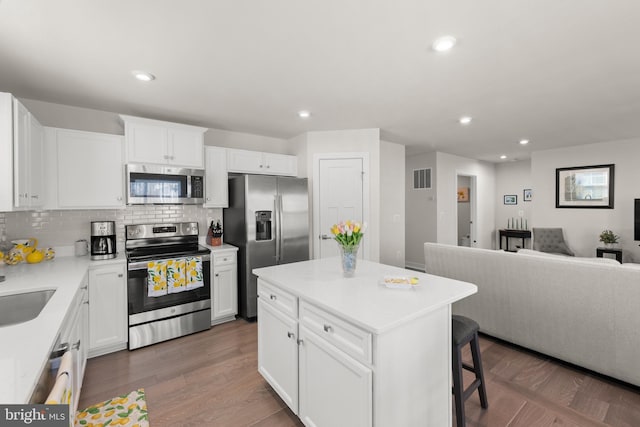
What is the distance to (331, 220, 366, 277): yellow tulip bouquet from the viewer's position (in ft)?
6.70

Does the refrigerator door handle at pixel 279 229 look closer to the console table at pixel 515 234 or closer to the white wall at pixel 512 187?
the console table at pixel 515 234

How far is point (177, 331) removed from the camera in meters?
3.19

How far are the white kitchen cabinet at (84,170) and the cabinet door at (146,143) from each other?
0.11 meters

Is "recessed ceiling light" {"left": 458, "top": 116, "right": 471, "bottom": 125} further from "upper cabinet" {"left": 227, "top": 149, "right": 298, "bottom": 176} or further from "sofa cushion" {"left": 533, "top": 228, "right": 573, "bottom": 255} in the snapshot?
"sofa cushion" {"left": 533, "top": 228, "right": 573, "bottom": 255}

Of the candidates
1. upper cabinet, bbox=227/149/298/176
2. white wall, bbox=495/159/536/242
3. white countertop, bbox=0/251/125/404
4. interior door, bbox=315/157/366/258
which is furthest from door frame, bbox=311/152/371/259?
white wall, bbox=495/159/536/242

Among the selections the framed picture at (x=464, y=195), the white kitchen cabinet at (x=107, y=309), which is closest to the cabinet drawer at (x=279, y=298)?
the white kitchen cabinet at (x=107, y=309)

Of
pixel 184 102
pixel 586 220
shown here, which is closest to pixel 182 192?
pixel 184 102

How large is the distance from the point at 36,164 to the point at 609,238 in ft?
25.6

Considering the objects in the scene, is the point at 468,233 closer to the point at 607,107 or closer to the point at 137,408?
the point at 607,107

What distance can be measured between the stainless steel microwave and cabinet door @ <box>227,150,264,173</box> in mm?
477

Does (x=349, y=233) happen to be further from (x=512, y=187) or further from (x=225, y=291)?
(x=512, y=187)

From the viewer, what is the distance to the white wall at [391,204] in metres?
5.06

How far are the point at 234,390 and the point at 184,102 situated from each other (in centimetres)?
273

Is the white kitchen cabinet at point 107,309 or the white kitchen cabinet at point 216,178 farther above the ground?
the white kitchen cabinet at point 216,178
